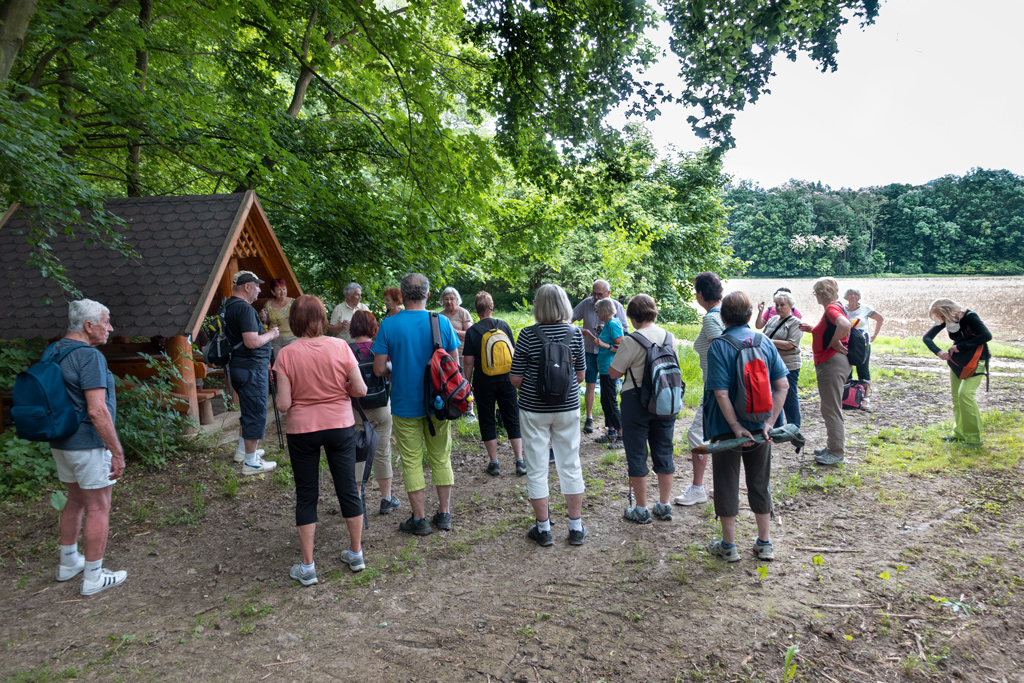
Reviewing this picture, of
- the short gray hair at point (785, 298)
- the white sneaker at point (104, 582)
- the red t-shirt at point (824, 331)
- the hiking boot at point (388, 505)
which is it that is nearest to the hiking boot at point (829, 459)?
the red t-shirt at point (824, 331)

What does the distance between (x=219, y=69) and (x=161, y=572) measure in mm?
9519

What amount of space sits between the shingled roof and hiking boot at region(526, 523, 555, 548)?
14.4 feet

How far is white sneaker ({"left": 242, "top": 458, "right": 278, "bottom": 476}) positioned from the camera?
19.5 ft

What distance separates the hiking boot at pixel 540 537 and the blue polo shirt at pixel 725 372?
1431mm

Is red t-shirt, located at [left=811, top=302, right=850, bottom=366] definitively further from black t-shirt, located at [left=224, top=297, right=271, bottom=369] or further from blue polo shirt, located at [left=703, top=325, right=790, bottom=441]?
black t-shirt, located at [left=224, top=297, right=271, bottom=369]

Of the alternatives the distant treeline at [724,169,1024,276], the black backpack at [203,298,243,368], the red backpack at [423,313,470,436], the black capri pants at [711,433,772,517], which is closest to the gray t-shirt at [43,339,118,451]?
the red backpack at [423,313,470,436]

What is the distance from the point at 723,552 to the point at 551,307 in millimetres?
2133

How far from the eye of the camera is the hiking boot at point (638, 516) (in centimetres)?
461

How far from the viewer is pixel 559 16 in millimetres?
5832

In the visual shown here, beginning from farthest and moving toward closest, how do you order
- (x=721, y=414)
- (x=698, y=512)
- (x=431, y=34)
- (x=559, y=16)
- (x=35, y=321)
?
(x=431, y=34) < (x=35, y=321) < (x=559, y=16) < (x=698, y=512) < (x=721, y=414)

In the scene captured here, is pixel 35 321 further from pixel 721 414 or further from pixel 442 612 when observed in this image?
pixel 721 414

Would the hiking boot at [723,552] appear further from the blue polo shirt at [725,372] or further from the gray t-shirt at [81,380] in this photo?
the gray t-shirt at [81,380]

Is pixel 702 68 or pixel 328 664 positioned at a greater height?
pixel 702 68

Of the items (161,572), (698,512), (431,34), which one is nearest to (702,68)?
(698,512)
